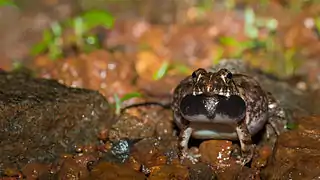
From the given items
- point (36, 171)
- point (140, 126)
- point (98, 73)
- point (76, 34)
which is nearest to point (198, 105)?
point (140, 126)

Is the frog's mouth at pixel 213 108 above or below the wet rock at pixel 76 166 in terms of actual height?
above

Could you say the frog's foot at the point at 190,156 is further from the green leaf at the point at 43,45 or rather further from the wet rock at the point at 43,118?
the green leaf at the point at 43,45

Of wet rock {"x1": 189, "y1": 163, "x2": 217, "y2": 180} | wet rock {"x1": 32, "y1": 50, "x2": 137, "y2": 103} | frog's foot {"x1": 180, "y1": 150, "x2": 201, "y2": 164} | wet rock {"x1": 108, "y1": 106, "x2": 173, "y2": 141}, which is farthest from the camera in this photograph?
wet rock {"x1": 32, "y1": 50, "x2": 137, "y2": 103}

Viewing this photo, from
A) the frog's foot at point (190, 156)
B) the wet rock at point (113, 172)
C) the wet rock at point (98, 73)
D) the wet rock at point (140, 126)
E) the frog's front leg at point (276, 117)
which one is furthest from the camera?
the wet rock at point (98, 73)

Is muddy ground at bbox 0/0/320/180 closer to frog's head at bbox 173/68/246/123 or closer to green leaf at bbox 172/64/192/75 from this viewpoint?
green leaf at bbox 172/64/192/75

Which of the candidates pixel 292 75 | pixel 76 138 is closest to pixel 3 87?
pixel 76 138

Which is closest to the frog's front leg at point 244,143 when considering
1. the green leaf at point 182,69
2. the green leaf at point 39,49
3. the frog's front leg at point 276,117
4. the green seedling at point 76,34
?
the frog's front leg at point 276,117

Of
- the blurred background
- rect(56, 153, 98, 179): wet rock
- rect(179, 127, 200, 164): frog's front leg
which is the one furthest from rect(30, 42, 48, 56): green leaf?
rect(179, 127, 200, 164): frog's front leg

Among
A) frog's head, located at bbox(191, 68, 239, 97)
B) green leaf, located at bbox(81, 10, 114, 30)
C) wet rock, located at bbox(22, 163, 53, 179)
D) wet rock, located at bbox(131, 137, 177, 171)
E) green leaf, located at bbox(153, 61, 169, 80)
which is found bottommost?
wet rock, located at bbox(22, 163, 53, 179)
